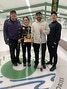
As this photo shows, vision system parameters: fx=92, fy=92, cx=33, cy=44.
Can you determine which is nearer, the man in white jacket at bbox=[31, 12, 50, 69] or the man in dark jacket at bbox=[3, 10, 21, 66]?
the man in white jacket at bbox=[31, 12, 50, 69]

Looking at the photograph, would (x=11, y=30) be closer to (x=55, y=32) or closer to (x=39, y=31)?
(x=39, y=31)

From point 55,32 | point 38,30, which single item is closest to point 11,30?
point 38,30

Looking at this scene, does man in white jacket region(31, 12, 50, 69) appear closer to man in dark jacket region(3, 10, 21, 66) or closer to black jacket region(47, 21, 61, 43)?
black jacket region(47, 21, 61, 43)

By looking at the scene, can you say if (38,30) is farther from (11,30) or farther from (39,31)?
(11,30)

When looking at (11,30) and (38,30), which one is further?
(11,30)

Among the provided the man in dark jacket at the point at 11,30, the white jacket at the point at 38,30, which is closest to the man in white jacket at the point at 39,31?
the white jacket at the point at 38,30

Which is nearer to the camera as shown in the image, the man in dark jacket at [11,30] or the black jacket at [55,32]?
the black jacket at [55,32]

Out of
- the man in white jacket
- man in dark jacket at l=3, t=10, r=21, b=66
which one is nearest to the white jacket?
the man in white jacket

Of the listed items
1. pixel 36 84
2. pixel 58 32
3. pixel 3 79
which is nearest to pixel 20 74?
pixel 3 79

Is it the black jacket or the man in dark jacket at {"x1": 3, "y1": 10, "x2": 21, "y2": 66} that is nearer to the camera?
the black jacket

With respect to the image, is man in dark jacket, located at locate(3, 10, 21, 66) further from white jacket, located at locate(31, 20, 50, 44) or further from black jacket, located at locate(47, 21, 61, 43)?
black jacket, located at locate(47, 21, 61, 43)

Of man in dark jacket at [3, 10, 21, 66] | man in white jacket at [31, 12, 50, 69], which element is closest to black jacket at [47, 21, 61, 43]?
man in white jacket at [31, 12, 50, 69]

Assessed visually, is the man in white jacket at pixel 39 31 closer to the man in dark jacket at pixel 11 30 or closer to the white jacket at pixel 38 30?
the white jacket at pixel 38 30

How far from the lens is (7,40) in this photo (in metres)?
2.55
